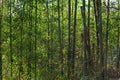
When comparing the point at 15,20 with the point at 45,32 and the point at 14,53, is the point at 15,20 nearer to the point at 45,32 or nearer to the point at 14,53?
the point at 14,53

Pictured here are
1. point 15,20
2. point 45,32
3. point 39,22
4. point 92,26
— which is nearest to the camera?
point 15,20

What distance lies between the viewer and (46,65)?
17.4 meters

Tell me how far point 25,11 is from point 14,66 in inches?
116

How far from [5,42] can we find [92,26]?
295 inches

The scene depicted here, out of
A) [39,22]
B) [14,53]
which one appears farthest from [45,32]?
[14,53]

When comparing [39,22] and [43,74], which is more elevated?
[39,22]

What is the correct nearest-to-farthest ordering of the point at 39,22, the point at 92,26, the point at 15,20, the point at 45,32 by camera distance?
the point at 15,20, the point at 39,22, the point at 45,32, the point at 92,26

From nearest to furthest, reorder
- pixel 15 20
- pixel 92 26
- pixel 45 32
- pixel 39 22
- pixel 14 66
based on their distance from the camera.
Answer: pixel 15 20, pixel 14 66, pixel 39 22, pixel 45 32, pixel 92 26

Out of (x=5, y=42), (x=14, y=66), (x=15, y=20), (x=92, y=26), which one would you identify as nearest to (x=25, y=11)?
(x=15, y=20)

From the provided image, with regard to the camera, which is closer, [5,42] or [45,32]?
[5,42]

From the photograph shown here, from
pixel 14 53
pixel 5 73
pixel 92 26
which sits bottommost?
pixel 5 73

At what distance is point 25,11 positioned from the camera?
1535cm

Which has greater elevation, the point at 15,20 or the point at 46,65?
the point at 15,20

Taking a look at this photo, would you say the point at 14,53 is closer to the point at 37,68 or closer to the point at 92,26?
the point at 37,68
